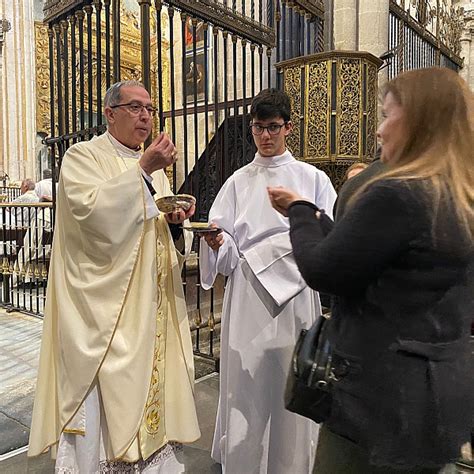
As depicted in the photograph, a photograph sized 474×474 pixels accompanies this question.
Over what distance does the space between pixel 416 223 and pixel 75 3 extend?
3398mm

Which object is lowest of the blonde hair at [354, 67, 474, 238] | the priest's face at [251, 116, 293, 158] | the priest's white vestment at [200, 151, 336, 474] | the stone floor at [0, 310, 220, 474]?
the stone floor at [0, 310, 220, 474]

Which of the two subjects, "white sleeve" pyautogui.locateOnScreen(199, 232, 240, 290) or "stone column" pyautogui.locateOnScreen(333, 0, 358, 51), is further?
"stone column" pyautogui.locateOnScreen(333, 0, 358, 51)

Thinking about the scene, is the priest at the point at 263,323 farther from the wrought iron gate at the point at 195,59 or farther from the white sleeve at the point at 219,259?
the wrought iron gate at the point at 195,59

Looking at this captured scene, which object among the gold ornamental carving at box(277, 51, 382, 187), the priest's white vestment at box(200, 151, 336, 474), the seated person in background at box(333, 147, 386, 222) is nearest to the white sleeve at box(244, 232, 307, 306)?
the priest's white vestment at box(200, 151, 336, 474)

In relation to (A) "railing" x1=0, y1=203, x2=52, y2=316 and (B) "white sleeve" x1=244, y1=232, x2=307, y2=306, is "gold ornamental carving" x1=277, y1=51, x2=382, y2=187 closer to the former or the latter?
(B) "white sleeve" x1=244, y1=232, x2=307, y2=306

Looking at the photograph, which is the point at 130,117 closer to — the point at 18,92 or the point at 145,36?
the point at 145,36

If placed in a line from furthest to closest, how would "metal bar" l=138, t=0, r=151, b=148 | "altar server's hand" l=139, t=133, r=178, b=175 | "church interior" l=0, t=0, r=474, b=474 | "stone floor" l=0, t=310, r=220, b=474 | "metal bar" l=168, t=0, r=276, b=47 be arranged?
1. "metal bar" l=168, t=0, r=276, b=47
2. "church interior" l=0, t=0, r=474, b=474
3. "metal bar" l=138, t=0, r=151, b=148
4. "stone floor" l=0, t=310, r=220, b=474
5. "altar server's hand" l=139, t=133, r=178, b=175

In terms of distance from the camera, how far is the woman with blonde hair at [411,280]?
1103 millimetres

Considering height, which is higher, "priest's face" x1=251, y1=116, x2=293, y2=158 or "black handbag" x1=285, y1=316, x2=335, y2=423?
"priest's face" x1=251, y1=116, x2=293, y2=158

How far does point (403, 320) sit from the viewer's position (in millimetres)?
1157

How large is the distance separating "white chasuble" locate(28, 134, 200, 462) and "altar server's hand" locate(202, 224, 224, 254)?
0.80ft

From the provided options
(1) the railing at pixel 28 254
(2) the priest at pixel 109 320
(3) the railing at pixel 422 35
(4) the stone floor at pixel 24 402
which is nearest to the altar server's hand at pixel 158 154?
(2) the priest at pixel 109 320

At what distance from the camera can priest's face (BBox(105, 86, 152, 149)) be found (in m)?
2.12

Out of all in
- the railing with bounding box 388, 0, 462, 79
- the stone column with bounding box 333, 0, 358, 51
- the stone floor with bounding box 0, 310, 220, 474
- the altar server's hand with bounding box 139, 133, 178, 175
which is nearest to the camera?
the altar server's hand with bounding box 139, 133, 178, 175
